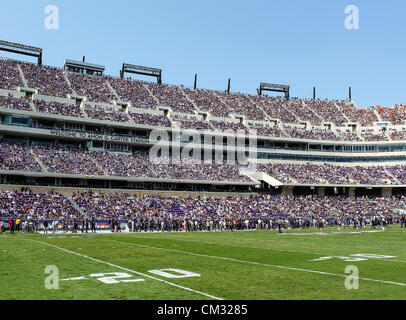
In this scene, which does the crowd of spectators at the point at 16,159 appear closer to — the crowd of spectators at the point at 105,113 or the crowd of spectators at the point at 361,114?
the crowd of spectators at the point at 105,113

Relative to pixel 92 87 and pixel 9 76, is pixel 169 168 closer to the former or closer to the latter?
pixel 92 87

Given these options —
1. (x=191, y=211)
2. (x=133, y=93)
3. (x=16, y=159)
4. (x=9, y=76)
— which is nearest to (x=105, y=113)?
(x=133, y=93)

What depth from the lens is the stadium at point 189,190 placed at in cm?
1274

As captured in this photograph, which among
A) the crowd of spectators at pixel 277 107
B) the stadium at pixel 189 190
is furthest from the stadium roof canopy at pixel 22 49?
the crowd of spectators at pixel 277 107

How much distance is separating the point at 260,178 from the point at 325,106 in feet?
109

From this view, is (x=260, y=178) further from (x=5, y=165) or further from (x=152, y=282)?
(x=152, y=282)

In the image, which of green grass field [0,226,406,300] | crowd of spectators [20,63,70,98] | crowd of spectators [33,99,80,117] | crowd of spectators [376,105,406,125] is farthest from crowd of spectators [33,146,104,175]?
crowd of spectators [376,105,406,125]

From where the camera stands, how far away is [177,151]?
63.8m

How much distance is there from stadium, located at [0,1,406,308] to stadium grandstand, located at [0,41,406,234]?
0.26 metres

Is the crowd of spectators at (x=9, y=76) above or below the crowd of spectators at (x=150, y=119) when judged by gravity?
above

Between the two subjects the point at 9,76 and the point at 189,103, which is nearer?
the point at 9,76

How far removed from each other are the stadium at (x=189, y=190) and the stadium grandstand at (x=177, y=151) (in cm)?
26

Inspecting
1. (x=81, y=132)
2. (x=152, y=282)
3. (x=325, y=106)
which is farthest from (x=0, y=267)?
(x=325, y=106)

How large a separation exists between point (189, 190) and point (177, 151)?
26.3ft
